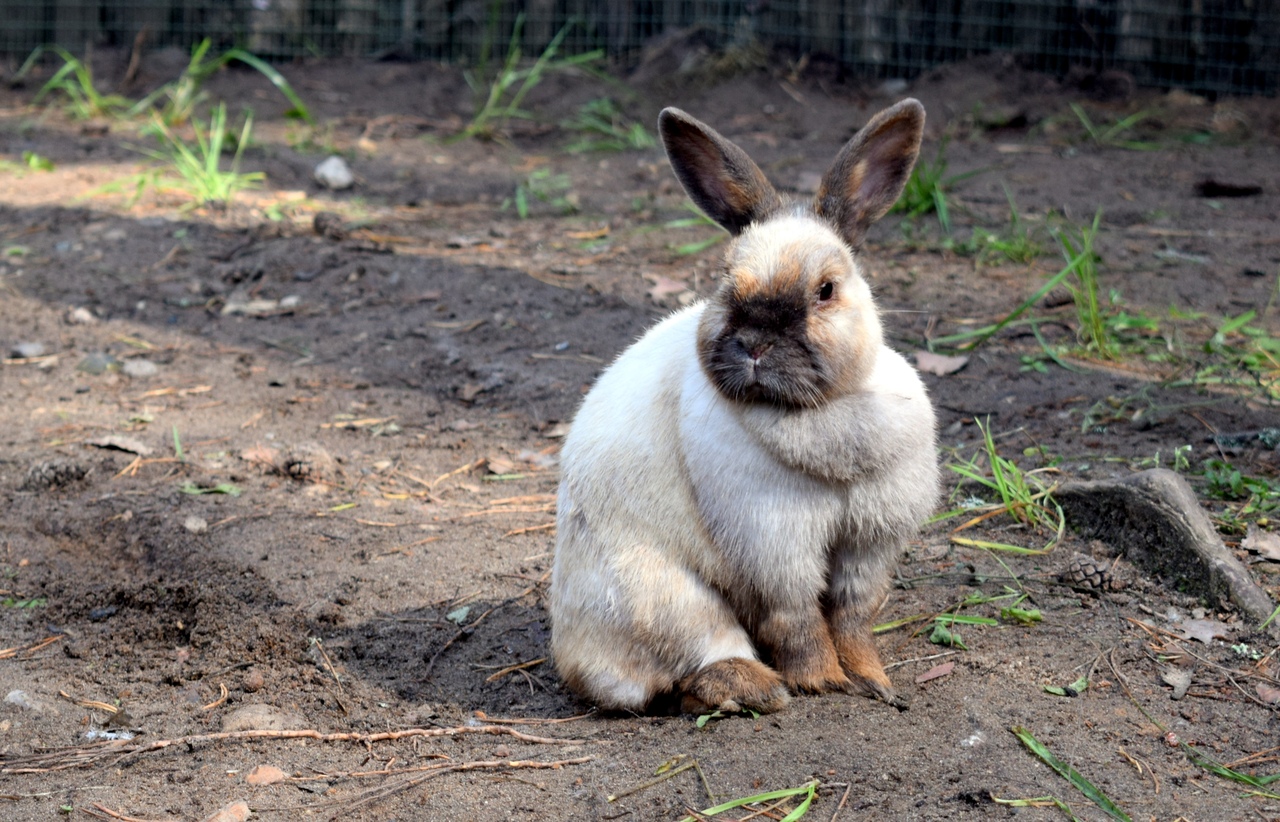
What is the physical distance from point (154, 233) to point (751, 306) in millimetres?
5493

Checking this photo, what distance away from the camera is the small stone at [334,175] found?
7.88 meters

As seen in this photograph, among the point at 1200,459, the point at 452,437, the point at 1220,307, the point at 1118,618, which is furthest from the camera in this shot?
the point at 1220,307

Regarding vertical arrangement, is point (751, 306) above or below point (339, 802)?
above

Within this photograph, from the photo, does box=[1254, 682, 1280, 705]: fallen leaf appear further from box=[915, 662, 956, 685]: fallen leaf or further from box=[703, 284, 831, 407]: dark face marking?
box=[703, 284, 831, 407]: dark face marking

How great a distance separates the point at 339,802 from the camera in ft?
9.29

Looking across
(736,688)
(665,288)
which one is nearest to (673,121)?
(736,688)

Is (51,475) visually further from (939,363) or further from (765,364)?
(939,363)

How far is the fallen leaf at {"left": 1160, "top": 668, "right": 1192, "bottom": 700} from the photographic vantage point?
302cm

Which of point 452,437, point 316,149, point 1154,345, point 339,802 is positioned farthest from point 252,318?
point 1154,345

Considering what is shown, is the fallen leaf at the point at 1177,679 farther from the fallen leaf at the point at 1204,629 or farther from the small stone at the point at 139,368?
the small stone at the point at 139,368

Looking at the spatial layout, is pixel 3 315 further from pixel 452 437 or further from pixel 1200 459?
pixel 1200 459

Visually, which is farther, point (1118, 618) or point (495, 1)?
point (495, 1)

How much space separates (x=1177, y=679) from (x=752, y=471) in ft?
4.08

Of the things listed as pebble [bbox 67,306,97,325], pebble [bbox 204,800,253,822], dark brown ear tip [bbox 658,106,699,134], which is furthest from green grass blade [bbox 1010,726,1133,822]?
pebble [bbox 67,306,97,325]
